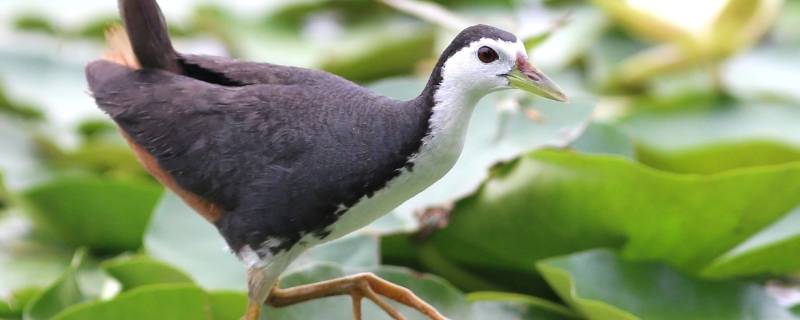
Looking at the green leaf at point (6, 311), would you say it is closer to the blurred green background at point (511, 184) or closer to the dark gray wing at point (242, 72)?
the blurred green background at point (511, 184)

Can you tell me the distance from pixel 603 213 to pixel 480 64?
0.28 meters

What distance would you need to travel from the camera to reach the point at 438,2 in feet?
5.72

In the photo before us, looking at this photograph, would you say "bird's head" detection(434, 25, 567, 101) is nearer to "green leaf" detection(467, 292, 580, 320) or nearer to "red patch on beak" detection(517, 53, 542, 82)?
"red patch on beak" detection(517, 53, 542, 82)

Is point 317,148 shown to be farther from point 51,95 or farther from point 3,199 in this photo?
point 51,95

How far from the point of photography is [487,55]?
2.20ft

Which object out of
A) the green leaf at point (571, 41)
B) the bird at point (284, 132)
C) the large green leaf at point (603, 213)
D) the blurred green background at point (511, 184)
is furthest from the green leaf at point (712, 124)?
the bird at point (284, 132)

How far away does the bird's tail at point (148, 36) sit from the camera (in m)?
0.77

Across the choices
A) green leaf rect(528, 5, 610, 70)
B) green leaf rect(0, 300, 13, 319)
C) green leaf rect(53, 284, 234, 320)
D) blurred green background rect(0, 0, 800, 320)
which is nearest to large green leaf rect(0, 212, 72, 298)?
blurred green background rect(0, 0, 800, 320)

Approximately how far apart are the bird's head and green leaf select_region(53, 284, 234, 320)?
25 centimetres

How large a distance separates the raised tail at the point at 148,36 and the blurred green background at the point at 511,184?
0.06 m

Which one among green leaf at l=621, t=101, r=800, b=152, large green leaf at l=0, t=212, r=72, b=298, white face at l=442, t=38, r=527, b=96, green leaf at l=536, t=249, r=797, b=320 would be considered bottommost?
large green leaf at l=0, t=212, r=72, b=298

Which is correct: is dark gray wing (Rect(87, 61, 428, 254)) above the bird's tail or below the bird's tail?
below

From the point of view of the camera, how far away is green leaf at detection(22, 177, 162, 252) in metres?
1.11

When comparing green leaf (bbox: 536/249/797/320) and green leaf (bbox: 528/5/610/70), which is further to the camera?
green leaf (bbox: 528/5/610/70)
